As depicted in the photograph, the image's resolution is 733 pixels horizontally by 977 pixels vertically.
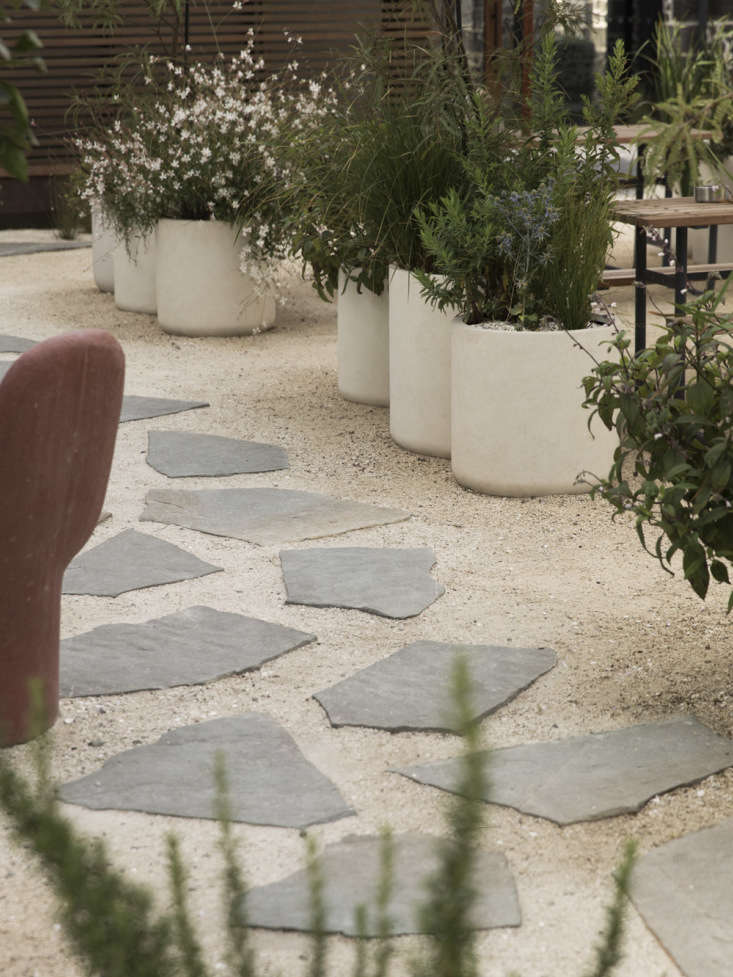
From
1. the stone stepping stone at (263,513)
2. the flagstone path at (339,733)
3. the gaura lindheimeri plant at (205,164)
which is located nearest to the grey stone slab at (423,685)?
the flagstone path at (339,733)

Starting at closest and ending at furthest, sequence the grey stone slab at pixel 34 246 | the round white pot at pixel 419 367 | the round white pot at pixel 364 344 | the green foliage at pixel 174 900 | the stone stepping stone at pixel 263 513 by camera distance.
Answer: the green foliage at pixel 174 900 → the stone stepping stone at pixel 263 513 → the round white pot at pixel 419 367 → the round white pot at pixel 364 344 → the grey stone slab at pixel 34 246

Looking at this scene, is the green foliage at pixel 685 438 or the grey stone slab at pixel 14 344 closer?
the green foliage at pixel 685 438

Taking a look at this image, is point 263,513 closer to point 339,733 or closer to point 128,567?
point 128,567

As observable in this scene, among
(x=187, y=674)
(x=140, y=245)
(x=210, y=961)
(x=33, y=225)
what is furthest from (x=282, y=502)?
(x=33, y=225)

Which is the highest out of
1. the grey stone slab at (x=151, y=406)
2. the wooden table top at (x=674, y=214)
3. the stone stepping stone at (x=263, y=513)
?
the wooden table top at (x=674, y=214)

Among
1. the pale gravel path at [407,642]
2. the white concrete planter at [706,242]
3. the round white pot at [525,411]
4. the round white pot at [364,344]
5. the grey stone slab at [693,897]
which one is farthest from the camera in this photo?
the white concrete planter at [706,242]

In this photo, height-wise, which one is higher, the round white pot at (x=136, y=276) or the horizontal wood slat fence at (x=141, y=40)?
the horizontal wood slat fence at (x=141, y=40)

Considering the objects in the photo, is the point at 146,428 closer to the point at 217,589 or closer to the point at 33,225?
the point at 217,589

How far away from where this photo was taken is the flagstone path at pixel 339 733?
2.08 meters

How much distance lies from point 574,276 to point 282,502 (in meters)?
1.21

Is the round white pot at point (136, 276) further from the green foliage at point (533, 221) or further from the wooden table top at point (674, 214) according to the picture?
the green foliage at point (533, 221)

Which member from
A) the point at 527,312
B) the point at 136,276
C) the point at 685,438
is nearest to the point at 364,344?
the point at 527,312

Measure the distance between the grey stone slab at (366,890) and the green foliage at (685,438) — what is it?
Result: 2.55ft

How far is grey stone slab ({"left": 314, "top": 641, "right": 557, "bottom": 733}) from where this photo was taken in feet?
8.89
